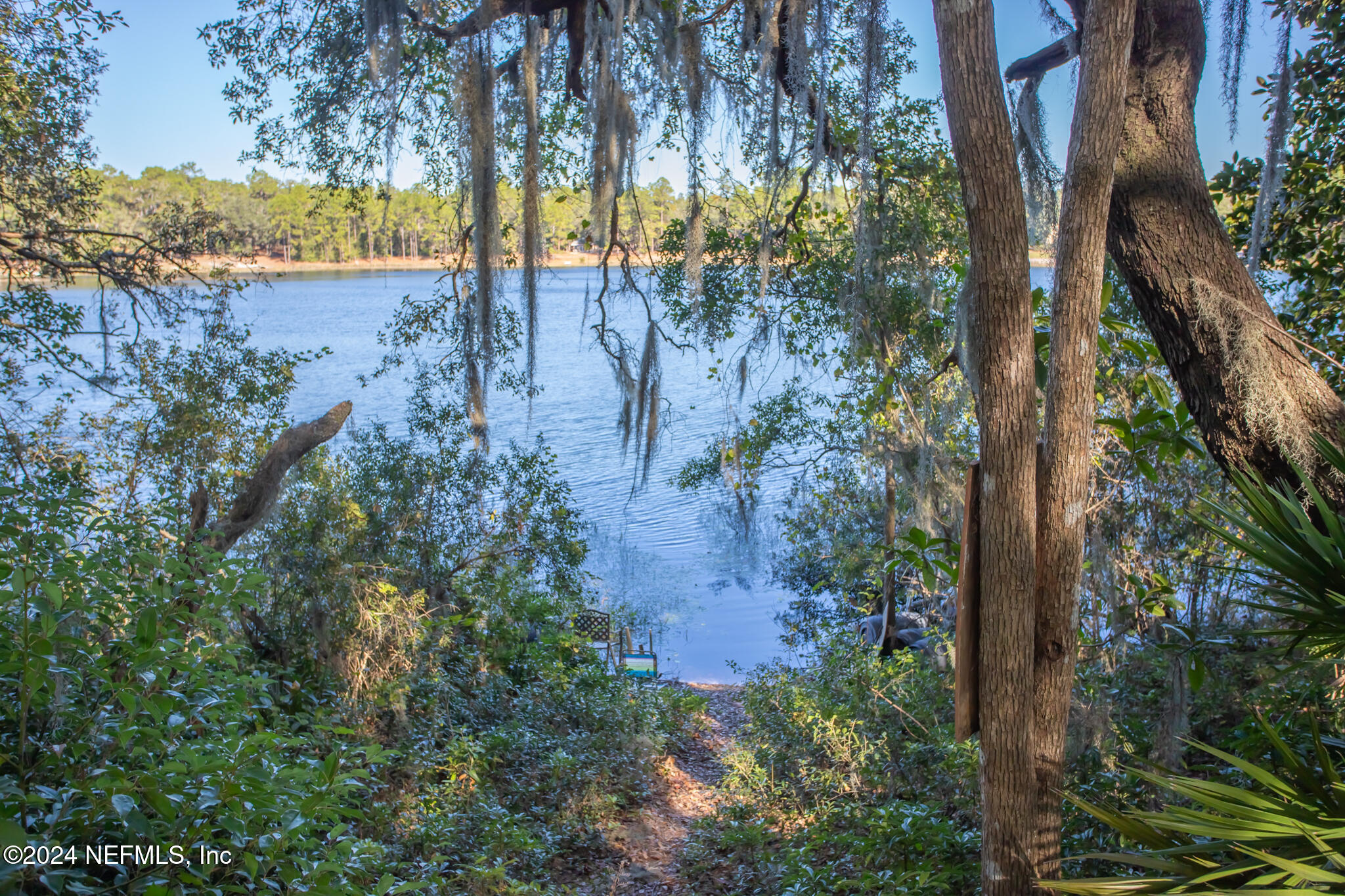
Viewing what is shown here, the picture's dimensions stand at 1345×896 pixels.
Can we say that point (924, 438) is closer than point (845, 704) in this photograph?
Yes

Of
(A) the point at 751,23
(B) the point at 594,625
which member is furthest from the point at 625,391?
(B) the point at 594,625

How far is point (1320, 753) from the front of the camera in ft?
5.04

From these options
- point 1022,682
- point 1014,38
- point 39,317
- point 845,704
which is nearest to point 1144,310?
point 1022,682

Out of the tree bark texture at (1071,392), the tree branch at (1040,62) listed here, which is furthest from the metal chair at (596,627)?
the tree bark texture at (1071,392)

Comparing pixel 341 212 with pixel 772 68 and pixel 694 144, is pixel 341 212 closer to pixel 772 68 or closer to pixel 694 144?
pixel 694 144

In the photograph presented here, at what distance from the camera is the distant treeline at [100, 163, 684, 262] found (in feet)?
21.1

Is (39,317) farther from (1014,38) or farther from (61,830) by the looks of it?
(1014,38)

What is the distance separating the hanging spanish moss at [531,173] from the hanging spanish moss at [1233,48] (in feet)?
10.6

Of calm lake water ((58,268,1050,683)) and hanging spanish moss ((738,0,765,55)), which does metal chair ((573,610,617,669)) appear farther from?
hanging spanish moss ((738,0,765,55))

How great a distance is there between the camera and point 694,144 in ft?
15.6

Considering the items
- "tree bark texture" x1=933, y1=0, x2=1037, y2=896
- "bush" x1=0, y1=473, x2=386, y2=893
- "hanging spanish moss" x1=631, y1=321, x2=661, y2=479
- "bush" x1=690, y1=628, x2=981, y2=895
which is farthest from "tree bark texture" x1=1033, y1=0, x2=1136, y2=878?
"hanging spanish moss" x1=631, y1=321, x2=661, y2=479

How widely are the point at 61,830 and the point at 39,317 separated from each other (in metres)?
5.43

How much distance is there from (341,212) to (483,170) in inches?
412

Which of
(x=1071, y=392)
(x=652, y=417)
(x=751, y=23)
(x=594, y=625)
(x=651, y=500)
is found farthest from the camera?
(x=651, y=500)
